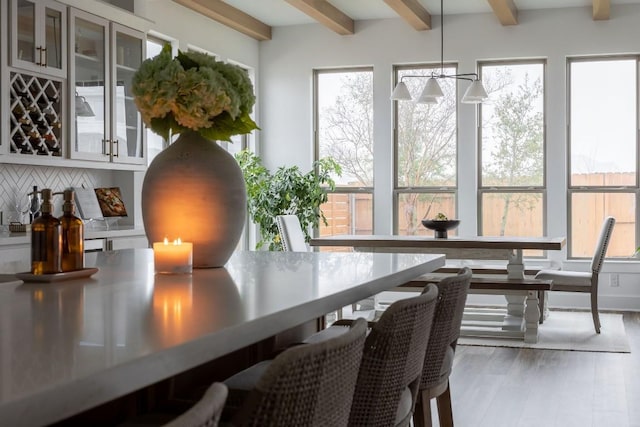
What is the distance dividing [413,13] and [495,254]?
234 cm

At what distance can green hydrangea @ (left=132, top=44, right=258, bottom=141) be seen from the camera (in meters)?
1.98

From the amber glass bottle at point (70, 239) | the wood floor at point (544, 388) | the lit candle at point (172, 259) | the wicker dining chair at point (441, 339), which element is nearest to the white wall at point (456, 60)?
the wood floor at point (544, 388)

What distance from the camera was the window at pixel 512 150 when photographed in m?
7.96

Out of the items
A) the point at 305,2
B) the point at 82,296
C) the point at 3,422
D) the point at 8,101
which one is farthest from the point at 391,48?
the point at 3,422

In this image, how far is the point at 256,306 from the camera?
1.46 meters

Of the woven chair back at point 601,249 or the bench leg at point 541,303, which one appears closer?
the woven chair back at point 601,249

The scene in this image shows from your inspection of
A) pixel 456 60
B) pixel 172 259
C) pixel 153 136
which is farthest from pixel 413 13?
pixel 172 259

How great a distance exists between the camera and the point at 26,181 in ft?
17.4

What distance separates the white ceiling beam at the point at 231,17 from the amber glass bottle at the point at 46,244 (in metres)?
5.36

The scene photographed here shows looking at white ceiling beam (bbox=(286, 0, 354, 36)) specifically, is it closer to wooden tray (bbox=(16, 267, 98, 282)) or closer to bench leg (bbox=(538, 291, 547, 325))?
bench leg (bbox=(538, 291, 547, 325))

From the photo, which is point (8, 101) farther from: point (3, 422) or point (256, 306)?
point (3, 422)

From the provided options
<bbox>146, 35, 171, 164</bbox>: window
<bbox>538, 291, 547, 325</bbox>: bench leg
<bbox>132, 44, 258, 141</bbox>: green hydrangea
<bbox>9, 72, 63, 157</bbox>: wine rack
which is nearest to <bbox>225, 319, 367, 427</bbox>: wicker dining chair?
<bbox>132, 44, 258, 141</bbox>: green hydrangea

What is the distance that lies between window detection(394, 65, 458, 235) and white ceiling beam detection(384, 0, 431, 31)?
1.57ft

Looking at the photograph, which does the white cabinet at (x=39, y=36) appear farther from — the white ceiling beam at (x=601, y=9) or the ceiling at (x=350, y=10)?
the white ceiling beam at (x=601, y=9)
